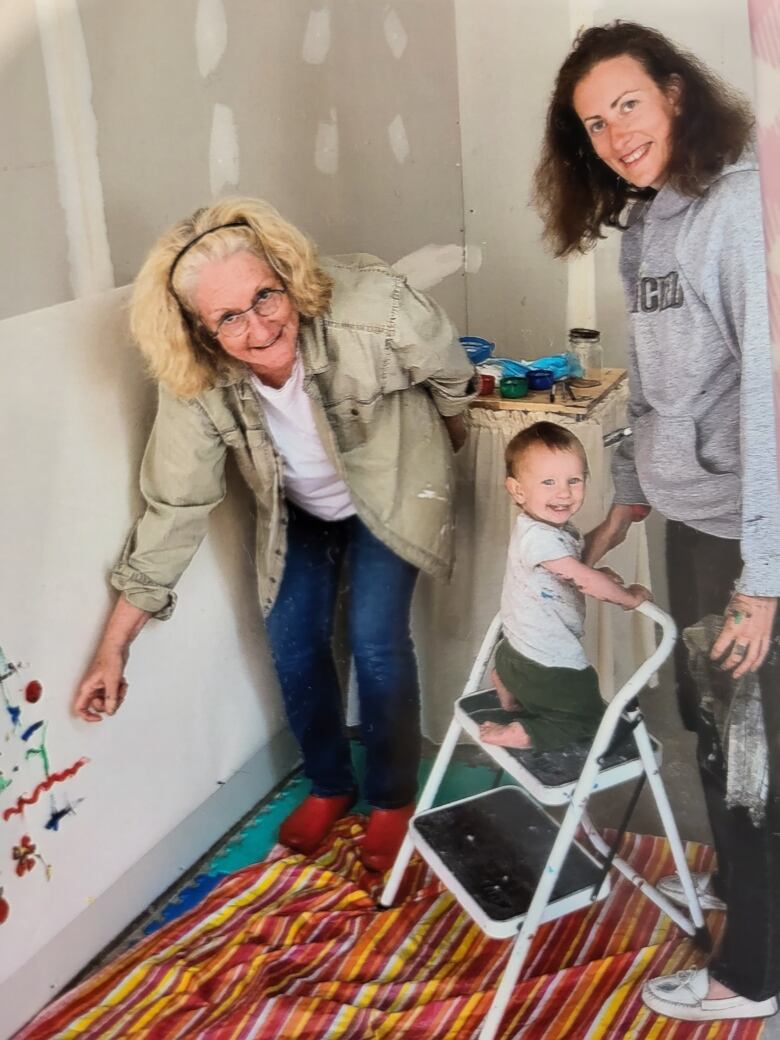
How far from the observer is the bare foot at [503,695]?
3.26 feet

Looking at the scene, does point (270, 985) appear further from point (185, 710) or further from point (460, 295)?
point (460, 295)

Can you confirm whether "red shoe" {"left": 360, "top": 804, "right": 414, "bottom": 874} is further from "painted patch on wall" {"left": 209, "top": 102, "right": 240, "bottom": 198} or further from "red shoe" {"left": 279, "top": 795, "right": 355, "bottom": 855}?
"painted patch on wall" {"left": 209, "top": 102, "right": 240, "bottom": 198}

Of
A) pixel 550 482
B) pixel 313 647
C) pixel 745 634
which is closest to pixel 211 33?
pixel 550 482

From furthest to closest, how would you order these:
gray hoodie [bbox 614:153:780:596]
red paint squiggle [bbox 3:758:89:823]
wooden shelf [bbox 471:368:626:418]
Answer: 1. red paint squiggle [bbox 3:758:89:823]
2. wooden shelf [bbox 471:368:626:418]
3. gray hoodie [bbox 614:153:780:596]

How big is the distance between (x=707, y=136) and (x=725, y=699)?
0.47 m

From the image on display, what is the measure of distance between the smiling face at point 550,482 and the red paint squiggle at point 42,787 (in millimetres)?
544

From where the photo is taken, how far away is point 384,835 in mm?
1092

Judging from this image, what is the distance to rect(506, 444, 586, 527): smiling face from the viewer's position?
3.02 ft

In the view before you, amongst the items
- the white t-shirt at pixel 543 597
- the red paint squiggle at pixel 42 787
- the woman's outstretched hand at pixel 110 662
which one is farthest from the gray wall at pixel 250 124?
the red paint squiggle at pixel 42 787

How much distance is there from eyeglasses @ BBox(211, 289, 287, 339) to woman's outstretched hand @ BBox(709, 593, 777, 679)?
490 millimetres

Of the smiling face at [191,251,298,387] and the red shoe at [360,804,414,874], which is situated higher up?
the smiling face at [191,251,298,387]

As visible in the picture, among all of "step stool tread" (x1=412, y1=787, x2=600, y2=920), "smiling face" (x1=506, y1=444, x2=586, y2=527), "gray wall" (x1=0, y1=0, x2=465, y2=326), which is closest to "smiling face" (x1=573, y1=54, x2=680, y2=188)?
"gray wall" (x1=0, y1=0, x2=465, y2=326)

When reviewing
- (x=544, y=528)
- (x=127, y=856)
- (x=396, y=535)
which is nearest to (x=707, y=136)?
(x=544, y=528)

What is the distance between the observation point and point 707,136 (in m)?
0.79
